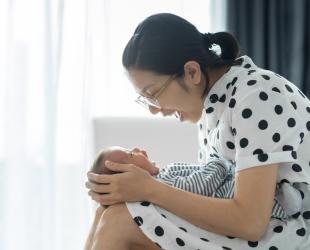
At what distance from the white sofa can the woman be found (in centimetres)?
51

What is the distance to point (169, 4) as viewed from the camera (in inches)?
93.1

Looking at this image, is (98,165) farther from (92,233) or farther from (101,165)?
(92,233)

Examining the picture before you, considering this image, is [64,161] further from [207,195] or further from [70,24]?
[207,195]

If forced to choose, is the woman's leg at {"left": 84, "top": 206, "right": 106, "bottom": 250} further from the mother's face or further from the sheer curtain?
the sheer curtain

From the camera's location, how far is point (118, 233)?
1.16 m

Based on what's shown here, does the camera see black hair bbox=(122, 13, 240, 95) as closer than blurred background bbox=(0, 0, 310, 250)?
Yes

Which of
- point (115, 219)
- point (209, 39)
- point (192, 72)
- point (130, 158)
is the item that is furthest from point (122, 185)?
point (209, 39)

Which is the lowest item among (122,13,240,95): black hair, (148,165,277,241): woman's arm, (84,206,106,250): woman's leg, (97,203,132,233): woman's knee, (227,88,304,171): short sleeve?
(84,206,106,250): woman's leg

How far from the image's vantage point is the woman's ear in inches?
47.8

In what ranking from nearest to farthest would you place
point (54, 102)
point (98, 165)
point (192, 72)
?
point (192, 72), point (98, 165), point (54, 102)

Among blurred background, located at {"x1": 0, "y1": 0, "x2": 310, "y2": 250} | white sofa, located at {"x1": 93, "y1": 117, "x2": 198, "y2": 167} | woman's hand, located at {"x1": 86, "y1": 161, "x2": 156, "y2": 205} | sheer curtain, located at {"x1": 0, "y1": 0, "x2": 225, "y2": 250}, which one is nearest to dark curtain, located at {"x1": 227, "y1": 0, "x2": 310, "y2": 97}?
blurred background, located at {"x1": 0, "y1": 0, "x2": 310, "y2": 250}

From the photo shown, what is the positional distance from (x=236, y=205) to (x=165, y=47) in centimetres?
40

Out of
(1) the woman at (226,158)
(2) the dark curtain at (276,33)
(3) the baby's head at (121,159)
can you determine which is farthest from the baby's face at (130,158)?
(2) the dark curtain at (276,33)

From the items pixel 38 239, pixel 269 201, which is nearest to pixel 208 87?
pixel 269 201
